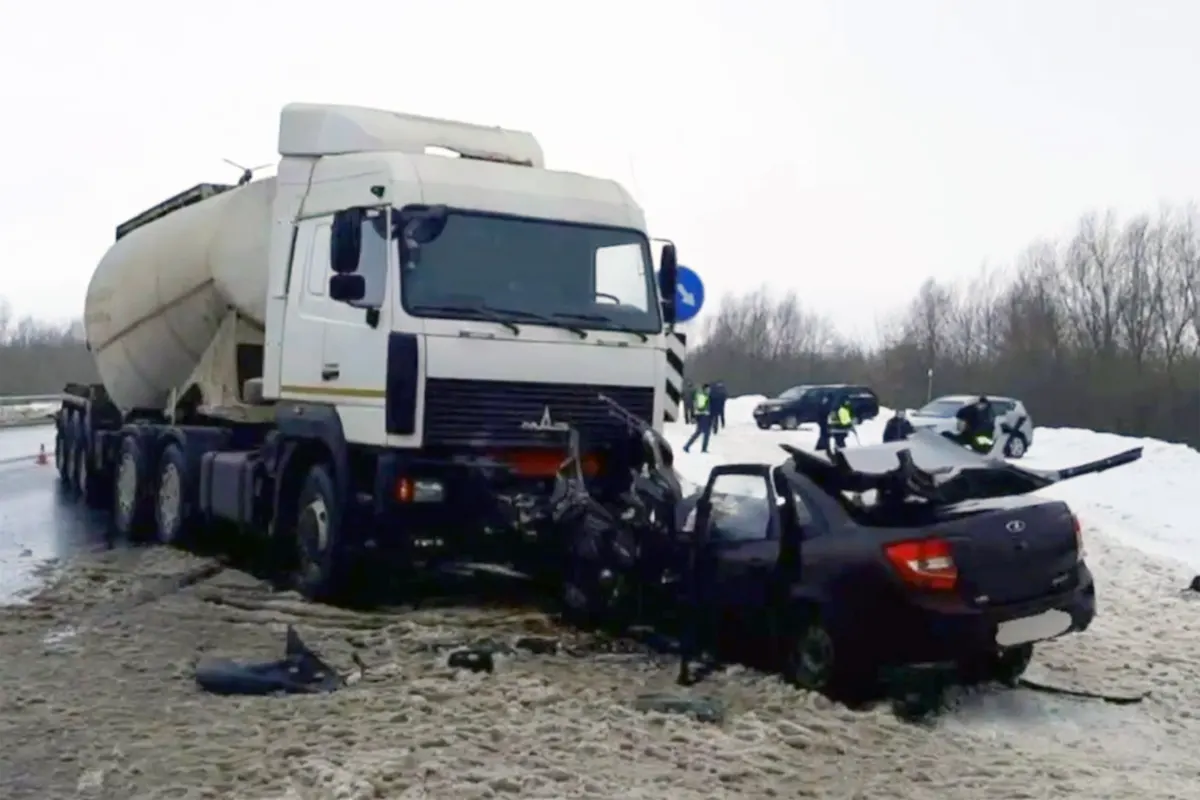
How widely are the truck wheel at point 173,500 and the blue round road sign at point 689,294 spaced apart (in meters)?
5.22

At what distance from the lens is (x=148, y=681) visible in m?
7.54

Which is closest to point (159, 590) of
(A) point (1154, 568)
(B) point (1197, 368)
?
(A) point (1154, 568)

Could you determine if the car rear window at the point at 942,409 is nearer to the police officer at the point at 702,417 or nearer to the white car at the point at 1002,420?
the white car at the point at 1002,420

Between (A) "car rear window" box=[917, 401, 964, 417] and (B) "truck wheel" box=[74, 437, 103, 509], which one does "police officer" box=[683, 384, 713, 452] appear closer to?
(A) "car rear window" box=[917, 401, 964, 417]

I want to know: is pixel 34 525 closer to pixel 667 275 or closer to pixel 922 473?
pixel 667 275

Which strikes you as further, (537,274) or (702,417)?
(702,417)

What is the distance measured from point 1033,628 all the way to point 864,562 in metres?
0.97

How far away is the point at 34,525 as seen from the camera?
15.3 m

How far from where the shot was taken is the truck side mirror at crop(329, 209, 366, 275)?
948cm

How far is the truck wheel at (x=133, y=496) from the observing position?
1422cm

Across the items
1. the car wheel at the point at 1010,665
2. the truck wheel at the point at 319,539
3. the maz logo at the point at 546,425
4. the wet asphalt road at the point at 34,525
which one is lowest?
the wet asphalt road at the point at 34,525

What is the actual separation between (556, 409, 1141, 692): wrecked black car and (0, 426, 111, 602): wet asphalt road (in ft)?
18.2

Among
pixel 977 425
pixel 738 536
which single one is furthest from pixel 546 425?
pixel 977 425

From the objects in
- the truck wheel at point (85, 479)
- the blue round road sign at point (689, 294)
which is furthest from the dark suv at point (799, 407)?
the blue round road sign at point (689, 294)
